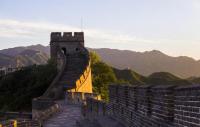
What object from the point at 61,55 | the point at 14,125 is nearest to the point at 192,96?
the point at 14,125

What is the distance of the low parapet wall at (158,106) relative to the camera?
823cm

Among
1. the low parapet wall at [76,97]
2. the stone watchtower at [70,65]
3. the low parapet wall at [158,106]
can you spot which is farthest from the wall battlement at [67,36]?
the low parapet wall at [158,106]

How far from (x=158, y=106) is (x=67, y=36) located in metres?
56.1

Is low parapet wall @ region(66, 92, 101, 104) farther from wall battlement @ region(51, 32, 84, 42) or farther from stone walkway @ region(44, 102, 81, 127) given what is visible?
wall battlement @ region(51, 32, 84, 42)

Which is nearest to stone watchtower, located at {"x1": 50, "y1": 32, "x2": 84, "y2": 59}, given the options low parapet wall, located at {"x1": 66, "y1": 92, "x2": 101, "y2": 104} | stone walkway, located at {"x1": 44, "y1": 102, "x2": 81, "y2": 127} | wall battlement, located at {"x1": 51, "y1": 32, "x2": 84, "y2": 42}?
wall battlement, located at {"x1": 51, "y1": 32, "x2": 84, "y2": 42}

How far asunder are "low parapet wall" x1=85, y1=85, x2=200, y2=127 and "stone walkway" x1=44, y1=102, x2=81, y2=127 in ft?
25.1

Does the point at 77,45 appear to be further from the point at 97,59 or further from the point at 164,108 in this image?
the point at 164,108

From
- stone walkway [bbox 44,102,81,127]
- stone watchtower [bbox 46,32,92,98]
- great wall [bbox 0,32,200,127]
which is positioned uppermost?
stone watchtower [bbox 46,32,92,98]

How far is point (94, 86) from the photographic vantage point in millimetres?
63000

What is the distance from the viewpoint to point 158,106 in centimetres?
1020

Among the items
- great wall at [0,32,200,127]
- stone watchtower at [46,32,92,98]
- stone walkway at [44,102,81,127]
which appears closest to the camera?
great wall at [0,32,200,127]

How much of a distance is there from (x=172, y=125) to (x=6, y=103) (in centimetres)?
4816

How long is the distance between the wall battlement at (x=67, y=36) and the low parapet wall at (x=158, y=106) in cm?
4849

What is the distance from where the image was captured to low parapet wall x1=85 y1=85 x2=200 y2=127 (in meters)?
8.23
